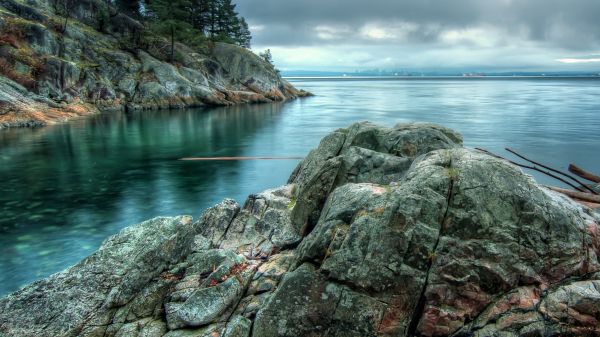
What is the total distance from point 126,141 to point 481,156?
39.4 metres

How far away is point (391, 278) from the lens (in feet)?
29.9

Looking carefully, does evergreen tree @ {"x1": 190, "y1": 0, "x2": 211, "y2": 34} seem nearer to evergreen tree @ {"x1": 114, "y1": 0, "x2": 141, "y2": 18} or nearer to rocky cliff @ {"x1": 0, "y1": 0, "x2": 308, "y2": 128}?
rocky cliff @ {"x1": 0, "y1": 0, "x2": 308, "y2": 128}

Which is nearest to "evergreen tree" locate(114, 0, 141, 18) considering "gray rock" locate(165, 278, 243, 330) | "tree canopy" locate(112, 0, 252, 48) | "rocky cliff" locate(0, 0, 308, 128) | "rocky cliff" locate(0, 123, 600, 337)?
"tree canopy" locate(112, 0, 252, 48)

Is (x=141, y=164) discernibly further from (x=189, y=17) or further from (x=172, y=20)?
(x=189, y=17)

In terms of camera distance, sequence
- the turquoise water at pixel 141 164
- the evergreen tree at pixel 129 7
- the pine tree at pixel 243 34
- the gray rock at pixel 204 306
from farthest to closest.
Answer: the pine tree at pixel 243 34, the evergreen tree at pixel 129 7, the turquoise water at pixel 141 164, the gray rock at pixel 204 306

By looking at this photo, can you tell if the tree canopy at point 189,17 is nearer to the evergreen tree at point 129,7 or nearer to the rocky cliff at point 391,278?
the evergreen tree at point 129,7

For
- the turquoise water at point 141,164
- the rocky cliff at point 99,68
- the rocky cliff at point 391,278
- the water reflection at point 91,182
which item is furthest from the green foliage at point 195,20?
the rocky cliff at point 391,278

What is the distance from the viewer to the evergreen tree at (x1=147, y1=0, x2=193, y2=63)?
7919cm

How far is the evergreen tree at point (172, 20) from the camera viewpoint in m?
79.2

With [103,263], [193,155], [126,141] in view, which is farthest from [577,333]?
[126,141]

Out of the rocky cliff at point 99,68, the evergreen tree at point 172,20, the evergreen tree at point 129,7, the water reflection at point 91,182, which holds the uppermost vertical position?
the evergreen tree at point 129,7

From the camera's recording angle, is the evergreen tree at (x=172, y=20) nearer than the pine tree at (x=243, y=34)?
Yes

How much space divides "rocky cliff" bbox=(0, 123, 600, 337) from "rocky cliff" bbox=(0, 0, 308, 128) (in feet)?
147

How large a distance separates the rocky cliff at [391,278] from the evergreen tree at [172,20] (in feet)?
246
